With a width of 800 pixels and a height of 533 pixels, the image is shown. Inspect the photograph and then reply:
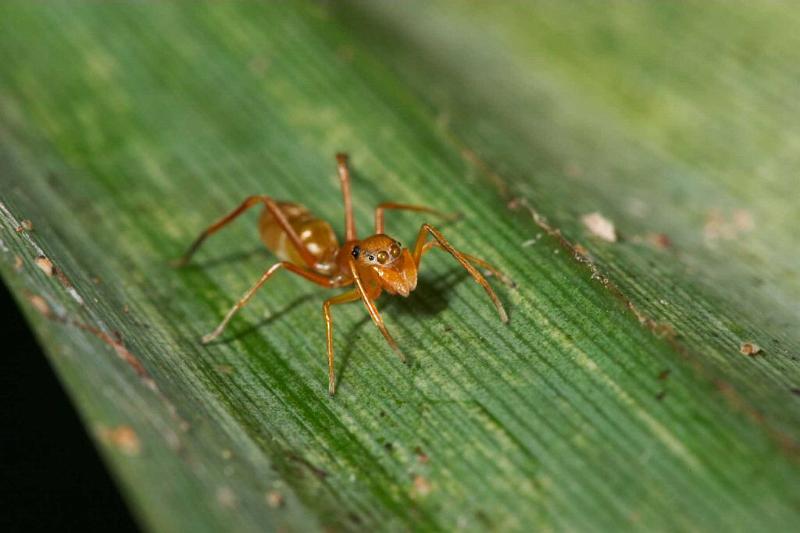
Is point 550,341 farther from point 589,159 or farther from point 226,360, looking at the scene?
→ point 589,159

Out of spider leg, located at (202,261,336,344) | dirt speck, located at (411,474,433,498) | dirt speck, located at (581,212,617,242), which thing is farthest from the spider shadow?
dirt speck, located at (411,474,433,498)

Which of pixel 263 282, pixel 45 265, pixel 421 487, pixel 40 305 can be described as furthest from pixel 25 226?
pixel 421 487

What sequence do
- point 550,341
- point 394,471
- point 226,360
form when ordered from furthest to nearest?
1. point 226,360
2. point 550,341
3. point 394,471

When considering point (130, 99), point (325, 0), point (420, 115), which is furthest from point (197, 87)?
point (420, 115)

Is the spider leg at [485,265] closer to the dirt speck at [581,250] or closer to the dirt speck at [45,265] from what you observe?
the dirt speck at [581,250]

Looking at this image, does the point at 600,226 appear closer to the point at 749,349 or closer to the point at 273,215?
the point at 749,349

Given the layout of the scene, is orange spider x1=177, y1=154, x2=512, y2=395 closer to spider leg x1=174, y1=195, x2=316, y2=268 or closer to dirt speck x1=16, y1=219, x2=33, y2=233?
spider leg x1=174, y1=195, x2=316, y2=268
